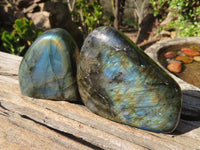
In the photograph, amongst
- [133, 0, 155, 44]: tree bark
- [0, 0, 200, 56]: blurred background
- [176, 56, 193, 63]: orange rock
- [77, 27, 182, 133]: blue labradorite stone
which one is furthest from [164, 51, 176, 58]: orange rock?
[133, 0, 155, 44]: tree bark

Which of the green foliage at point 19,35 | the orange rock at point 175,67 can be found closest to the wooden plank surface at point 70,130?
the orange rock at point 175,67

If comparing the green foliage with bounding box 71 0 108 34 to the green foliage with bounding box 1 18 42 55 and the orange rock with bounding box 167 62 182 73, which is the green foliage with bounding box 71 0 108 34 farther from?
the orange rock with bounding box 167 62 182 73

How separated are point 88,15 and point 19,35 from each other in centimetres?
218

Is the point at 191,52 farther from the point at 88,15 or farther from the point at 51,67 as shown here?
the point at 88,15

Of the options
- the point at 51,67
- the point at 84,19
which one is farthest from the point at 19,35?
the point at 51,67

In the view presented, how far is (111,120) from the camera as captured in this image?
49.8 inches

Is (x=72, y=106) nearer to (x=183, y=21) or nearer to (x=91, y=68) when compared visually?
(x=91, y=68)

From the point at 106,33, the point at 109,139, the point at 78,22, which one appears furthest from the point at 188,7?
the point at 109,139

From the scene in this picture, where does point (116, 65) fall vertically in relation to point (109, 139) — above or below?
A: above

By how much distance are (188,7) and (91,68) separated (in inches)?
133

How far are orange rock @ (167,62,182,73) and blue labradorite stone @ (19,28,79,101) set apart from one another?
4.55 ft

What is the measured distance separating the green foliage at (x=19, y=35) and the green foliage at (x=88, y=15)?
151cm

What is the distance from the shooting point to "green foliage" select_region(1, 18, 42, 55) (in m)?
3.73

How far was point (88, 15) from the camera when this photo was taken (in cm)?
537
